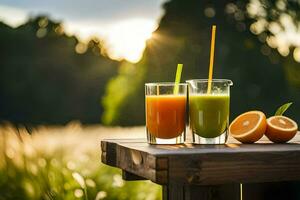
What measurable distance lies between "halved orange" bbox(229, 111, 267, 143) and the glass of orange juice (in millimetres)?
226

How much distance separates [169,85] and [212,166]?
1.38ft

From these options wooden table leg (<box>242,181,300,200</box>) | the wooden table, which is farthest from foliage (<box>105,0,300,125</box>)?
the wooden table

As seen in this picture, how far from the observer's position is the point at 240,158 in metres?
2.22

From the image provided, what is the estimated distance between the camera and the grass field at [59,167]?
13.8ft

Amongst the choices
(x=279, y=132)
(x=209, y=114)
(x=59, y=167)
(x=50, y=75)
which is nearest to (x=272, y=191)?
(x=279, y=132)

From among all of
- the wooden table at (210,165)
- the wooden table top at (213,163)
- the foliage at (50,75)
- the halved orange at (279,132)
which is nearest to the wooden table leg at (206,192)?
the wooden table at (210,165)

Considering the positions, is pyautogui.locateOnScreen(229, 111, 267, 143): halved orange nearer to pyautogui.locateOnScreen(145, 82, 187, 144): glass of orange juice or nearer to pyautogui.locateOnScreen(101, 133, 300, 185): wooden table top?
pyautogui.locateOnScreen(101, 133, 300, 185): wooden table top

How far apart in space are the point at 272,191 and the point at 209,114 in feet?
1.46

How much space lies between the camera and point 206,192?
2328mm

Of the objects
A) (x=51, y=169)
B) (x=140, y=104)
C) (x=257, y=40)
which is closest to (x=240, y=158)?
(x=51, y=169)

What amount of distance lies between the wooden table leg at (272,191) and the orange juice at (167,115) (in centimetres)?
38

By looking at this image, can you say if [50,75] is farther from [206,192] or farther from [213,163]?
[213,163]

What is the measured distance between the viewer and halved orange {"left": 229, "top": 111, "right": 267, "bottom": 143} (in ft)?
8.37

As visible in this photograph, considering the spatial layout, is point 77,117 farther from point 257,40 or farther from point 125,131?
point 125,131
